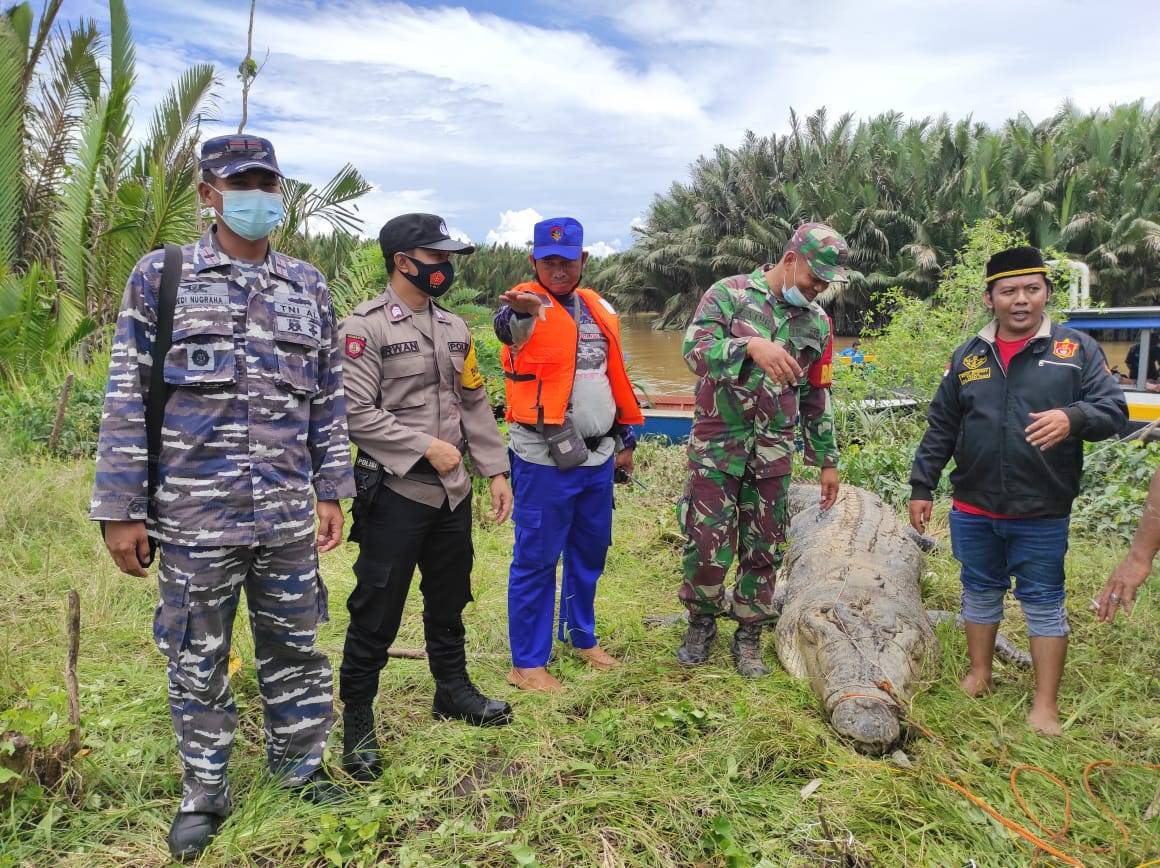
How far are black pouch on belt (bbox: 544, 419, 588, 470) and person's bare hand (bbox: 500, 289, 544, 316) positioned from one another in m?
0.48

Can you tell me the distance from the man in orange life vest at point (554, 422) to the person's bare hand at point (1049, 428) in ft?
5.08

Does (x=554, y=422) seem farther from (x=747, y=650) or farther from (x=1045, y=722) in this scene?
(x=1045, y=722)

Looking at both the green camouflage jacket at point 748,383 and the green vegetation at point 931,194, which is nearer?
the green camouflage jacket at point 748,383

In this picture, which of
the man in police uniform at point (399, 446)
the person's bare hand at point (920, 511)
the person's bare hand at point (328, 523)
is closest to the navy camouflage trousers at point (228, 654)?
the person's bare hand at point (328, 523)

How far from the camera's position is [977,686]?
11.2 feet

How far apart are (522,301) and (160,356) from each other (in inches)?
53.1

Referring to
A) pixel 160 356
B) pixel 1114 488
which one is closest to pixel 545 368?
pixel 160 356

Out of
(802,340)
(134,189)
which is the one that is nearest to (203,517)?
(802,340)

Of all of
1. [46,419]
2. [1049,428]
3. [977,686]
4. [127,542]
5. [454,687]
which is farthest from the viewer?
[46,419]

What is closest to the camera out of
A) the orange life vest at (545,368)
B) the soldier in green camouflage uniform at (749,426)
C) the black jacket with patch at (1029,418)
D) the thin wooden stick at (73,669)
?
the thin wooden stick at (73,669)

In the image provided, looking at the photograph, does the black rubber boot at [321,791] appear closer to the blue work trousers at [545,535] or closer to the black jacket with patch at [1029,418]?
the blue work trousers at [545,535]

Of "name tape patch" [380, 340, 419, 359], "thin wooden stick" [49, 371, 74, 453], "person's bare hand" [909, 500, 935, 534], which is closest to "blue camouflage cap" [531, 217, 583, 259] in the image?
"name tape patch" [380, 340, 419, 359]

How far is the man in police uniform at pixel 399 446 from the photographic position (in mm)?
2762

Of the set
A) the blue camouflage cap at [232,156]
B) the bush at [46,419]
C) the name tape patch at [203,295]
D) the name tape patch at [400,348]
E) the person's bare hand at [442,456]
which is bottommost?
the bush at [46,419]
